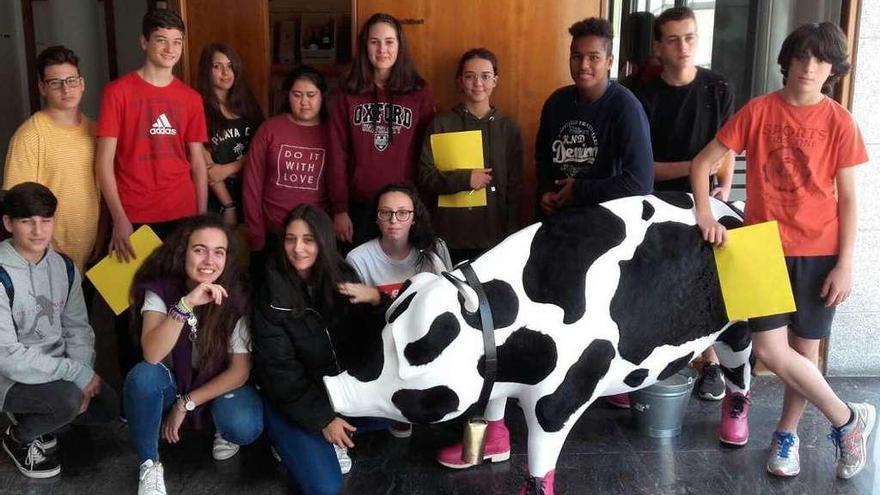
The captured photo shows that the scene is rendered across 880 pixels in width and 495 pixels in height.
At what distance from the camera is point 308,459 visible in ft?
7.16

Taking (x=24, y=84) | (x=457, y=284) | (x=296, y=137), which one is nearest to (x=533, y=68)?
(x=296, y=137)

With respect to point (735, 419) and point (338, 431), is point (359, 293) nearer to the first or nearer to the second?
point (338, 431)

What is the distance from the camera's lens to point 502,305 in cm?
190

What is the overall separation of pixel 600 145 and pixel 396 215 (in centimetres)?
66

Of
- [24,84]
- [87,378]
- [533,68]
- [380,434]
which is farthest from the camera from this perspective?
[24,84]

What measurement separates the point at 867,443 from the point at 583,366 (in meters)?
1.26

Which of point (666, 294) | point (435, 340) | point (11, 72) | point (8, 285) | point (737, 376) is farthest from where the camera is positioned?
point (11, 72)

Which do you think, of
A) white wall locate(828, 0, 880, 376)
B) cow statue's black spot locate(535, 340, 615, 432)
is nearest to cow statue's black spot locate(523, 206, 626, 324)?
cow statue's black spot locate(535, 340, 615, 432)

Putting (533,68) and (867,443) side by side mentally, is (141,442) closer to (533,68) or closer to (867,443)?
(533,68)

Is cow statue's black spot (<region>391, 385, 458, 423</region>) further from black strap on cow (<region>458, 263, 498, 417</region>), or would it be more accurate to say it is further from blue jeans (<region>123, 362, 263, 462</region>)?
blue jeans (<region>123, 362, 263, 462</region>)

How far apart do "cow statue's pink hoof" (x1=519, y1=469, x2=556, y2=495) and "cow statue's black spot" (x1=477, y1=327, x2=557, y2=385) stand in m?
0.30

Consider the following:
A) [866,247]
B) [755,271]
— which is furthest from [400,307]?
[866,247]

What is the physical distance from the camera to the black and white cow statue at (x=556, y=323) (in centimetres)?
187

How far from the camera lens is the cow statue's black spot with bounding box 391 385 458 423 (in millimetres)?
1872
